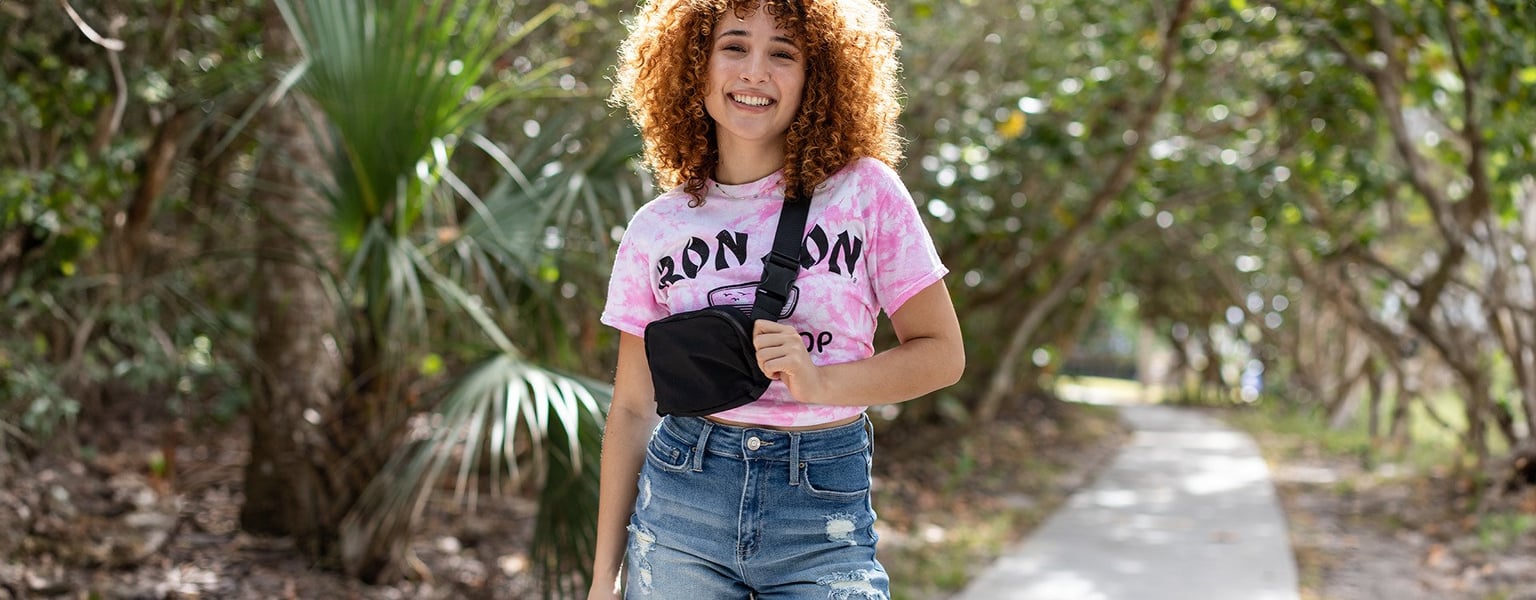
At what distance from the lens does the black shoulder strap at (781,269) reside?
183cm

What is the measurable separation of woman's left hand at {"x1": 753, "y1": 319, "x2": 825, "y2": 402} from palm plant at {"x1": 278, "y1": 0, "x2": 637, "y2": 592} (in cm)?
145

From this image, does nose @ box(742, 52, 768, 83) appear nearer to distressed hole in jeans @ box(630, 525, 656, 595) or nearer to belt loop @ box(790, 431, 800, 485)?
belt loop @ box(790, 431, 800, 485)

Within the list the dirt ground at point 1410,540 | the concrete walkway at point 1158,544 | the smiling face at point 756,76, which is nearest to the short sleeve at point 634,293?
the smiling face at point 756,76

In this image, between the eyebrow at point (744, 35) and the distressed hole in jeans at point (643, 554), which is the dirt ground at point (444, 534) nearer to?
the distressed hole in jeans at point (643, 554)

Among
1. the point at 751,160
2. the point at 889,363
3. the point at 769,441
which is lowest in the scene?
the point at 769,441

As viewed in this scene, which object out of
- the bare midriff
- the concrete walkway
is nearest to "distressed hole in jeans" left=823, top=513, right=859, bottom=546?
the bare midriff

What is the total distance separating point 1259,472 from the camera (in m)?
10.8

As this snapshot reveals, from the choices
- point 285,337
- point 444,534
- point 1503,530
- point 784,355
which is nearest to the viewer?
point 784,355

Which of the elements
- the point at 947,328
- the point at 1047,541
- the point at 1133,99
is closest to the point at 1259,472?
the point at 1133,99

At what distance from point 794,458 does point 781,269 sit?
0.87 feet

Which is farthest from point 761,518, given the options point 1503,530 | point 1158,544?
point 1503,530

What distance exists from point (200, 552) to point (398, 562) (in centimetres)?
77

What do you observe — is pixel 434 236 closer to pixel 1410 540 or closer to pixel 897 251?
pixel 897 251

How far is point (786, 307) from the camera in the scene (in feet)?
6.14
